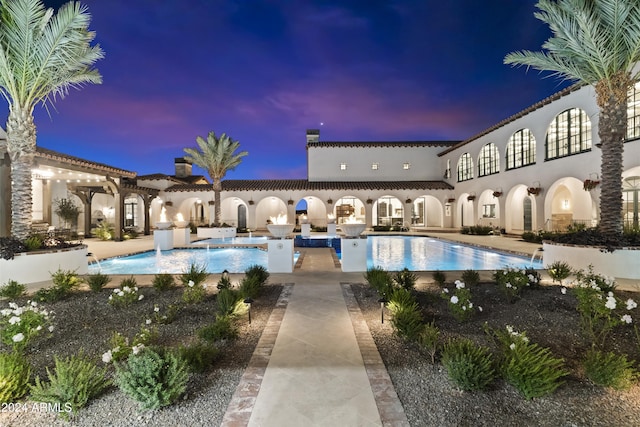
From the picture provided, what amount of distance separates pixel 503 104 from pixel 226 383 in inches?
2482

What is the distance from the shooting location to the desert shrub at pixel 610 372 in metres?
2.90

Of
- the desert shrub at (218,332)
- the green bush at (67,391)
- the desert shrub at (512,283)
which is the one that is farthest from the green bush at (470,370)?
the green bush at (67,391)

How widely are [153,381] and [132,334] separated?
2.11 meters

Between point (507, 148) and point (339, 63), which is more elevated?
point (339, 63)

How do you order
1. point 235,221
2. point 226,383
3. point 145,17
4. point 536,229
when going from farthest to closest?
point 235,221 < point 145,17 < point 536,229 < point 226,383

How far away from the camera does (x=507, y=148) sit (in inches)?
786

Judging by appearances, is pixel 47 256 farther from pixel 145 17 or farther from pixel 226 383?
pixel 145 17

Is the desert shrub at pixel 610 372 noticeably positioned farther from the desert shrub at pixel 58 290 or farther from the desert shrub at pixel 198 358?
the desert shrub at pixel 58 290

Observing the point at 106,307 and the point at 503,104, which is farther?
the point at 503,104

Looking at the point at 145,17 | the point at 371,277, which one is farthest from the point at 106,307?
the point at 145,17

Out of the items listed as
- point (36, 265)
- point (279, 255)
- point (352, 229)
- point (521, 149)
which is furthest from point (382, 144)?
point (36, 265)

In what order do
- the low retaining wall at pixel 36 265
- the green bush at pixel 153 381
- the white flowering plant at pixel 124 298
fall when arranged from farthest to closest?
the low retaining wall at pixel 36 265, the white flowering plant at pixel 124 298, the green bush at pixel 153 381

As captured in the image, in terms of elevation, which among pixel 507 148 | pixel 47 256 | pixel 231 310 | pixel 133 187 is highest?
pixel 507 148

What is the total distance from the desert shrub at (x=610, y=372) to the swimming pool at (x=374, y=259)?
7209 mm
